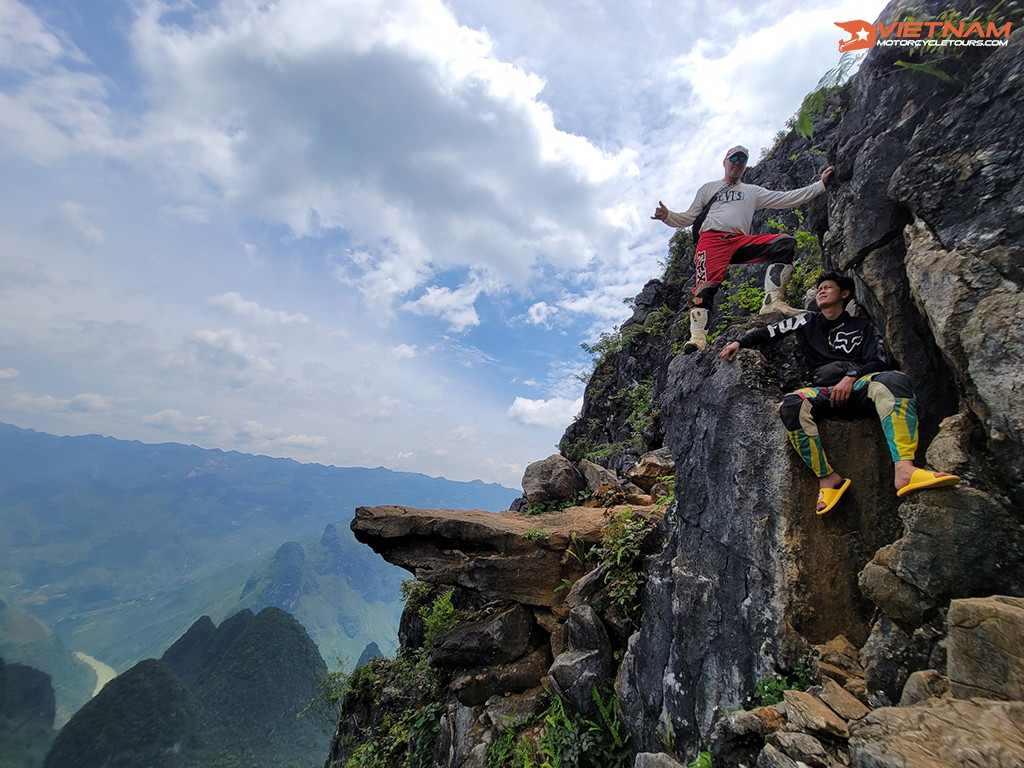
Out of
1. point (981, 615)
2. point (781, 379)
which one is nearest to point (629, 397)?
point (781, 379)

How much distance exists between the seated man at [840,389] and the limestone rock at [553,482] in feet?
26.3

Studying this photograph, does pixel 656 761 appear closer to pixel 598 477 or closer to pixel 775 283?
pixel 775 283

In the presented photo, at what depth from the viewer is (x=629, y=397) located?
18.9 m

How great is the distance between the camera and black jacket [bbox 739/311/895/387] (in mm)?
4828

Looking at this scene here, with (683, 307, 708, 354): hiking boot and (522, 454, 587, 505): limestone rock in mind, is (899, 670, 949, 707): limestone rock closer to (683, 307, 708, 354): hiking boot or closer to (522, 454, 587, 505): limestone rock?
(683, 307, 708, 354): hiking boot

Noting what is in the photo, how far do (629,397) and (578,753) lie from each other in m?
14.1

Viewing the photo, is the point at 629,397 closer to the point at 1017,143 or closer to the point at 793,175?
the point at 793,175

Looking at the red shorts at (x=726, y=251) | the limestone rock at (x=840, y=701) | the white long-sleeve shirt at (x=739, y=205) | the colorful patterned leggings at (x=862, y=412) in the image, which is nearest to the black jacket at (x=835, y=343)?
the colorful patterned leggings at (x=862, y=412)

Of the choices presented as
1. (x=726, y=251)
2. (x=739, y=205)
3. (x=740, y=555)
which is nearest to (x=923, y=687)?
(x=740, y=555)

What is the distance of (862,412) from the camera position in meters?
4.90

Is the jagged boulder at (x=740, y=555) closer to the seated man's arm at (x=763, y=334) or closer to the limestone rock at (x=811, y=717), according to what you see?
the seated man's arm at (x=763, y=334)

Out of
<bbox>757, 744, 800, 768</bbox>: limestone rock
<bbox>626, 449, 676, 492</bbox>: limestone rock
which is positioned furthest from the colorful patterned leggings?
<bbox>626, 449, 676, 492</bbox>: limestone rock

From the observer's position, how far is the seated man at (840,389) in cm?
408

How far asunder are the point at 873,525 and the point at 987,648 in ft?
6.27
